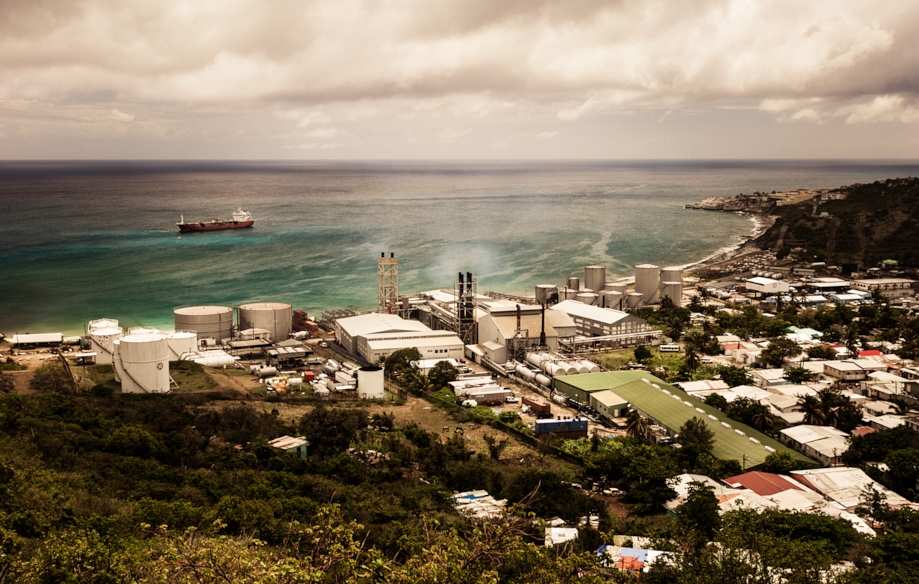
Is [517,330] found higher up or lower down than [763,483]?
higher up

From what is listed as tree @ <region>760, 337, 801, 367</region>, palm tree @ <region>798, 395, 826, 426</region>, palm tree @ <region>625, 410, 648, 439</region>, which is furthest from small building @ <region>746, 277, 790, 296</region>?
palm tree @ <region>625, 410, 648, 439</region>

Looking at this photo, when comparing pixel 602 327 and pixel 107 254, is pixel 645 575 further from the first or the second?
pixel 107 254

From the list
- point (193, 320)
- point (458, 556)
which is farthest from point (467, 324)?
point (458, 556)

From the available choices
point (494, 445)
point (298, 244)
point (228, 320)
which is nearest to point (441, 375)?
point (494, 445)

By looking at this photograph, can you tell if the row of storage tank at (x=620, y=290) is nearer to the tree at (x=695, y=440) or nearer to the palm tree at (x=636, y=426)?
the palm tree at (x=636, y=426)

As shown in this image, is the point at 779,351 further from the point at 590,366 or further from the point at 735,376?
the point at 590,366

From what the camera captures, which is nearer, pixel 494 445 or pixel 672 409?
pixel 494 445

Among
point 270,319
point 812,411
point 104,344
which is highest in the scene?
point 104,344
